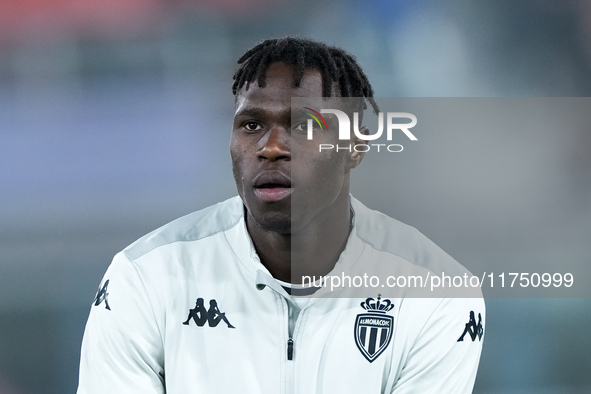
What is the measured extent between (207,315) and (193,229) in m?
0.28

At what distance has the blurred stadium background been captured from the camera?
295 cm

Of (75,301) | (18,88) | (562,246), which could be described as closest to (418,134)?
(562,246)

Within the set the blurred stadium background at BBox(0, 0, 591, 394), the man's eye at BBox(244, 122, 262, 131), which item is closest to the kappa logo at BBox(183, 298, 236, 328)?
the man's eye at BBox(244, 122, 262, 131)

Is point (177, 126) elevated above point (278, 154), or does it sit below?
above

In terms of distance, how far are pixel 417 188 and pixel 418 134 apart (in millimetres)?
226

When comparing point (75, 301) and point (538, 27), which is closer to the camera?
point (75, 301)

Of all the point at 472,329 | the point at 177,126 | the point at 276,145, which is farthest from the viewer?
the point at 177,126

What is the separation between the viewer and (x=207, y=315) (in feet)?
6.56

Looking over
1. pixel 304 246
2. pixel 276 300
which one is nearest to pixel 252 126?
pixel 304 246

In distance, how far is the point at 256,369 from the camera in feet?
6.44

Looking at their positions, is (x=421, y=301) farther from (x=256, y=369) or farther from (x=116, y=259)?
(x=116, y=259)

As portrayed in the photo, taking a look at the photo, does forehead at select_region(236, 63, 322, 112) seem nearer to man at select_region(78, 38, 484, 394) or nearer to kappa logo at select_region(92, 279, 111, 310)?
man at select_region(78, 38, 484, 394)

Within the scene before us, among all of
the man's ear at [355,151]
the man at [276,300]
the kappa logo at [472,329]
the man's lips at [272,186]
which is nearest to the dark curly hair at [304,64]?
the man at [276,300]

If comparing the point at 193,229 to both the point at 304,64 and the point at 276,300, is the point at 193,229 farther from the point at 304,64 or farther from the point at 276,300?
the point at 304,64
